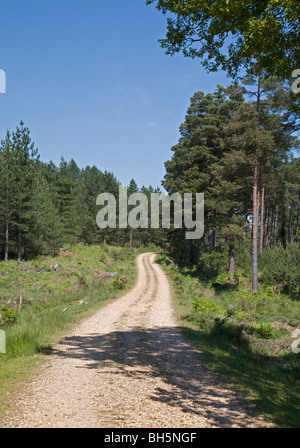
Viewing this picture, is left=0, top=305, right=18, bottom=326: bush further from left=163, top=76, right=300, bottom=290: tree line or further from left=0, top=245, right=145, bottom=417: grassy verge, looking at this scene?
left=163, top=76, right=300, bottom=290: tree line

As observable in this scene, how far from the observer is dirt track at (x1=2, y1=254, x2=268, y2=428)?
529cm

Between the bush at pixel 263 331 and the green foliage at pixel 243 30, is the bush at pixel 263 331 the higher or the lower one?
the lower one

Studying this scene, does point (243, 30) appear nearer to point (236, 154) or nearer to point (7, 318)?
point (7, 318)

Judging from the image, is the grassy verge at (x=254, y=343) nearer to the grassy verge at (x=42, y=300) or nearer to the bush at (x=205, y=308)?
the bush at (x=205, y=308)

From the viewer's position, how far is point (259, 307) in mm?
19141

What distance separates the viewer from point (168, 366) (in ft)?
27.4

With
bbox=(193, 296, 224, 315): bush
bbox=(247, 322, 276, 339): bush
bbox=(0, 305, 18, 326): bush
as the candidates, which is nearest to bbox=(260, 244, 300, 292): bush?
bbox=(193, 296, 224, 315): bush

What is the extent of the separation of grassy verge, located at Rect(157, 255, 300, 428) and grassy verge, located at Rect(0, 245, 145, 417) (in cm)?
475

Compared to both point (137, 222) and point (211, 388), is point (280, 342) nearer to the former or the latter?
point (211, 388)

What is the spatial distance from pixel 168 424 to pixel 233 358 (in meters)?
5.02

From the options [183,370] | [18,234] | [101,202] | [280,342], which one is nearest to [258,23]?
[183,370]

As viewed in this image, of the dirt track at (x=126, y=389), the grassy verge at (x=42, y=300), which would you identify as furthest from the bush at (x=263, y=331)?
the grassy verge at (x=42, y=300)

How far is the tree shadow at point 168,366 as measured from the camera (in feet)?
19.1
